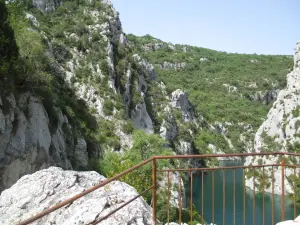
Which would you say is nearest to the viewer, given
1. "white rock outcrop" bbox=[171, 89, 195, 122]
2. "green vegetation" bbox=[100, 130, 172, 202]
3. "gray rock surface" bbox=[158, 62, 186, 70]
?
"green vegetation" bbox=[100, 130, 172, 202]

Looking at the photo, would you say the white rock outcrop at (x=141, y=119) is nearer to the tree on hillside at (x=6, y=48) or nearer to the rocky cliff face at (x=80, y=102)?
the rocky cliff face at (x=80, y=102)

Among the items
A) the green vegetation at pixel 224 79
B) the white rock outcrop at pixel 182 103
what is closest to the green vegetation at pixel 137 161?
the white rock outcrop at pixel 182 103

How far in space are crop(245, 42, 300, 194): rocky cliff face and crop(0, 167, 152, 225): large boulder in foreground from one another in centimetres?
5846

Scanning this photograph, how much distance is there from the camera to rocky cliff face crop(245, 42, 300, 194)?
61.3 meters

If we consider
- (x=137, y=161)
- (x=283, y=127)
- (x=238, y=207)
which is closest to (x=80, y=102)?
(x=137, y=161)

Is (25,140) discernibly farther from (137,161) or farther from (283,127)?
(283,127)

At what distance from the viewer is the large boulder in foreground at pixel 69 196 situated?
17.1 feet

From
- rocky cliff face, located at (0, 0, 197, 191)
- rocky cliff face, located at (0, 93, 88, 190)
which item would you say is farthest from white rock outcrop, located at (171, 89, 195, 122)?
rocky cliff face, located at (0, 93, 88, 190)

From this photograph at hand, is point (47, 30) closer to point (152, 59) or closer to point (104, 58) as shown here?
point (104, 58)

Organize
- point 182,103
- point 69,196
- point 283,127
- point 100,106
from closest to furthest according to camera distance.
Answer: point 69,196, point 100,106, point 283,127, point 182,103

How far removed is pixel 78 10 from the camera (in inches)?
2221

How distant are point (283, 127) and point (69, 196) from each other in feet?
215

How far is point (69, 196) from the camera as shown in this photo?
19.3ft

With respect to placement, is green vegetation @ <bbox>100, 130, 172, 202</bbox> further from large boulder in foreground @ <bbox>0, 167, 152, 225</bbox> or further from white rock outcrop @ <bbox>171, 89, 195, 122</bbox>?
white rock outcrop @ <bbox>171, 89, 195, 122</bbox>
